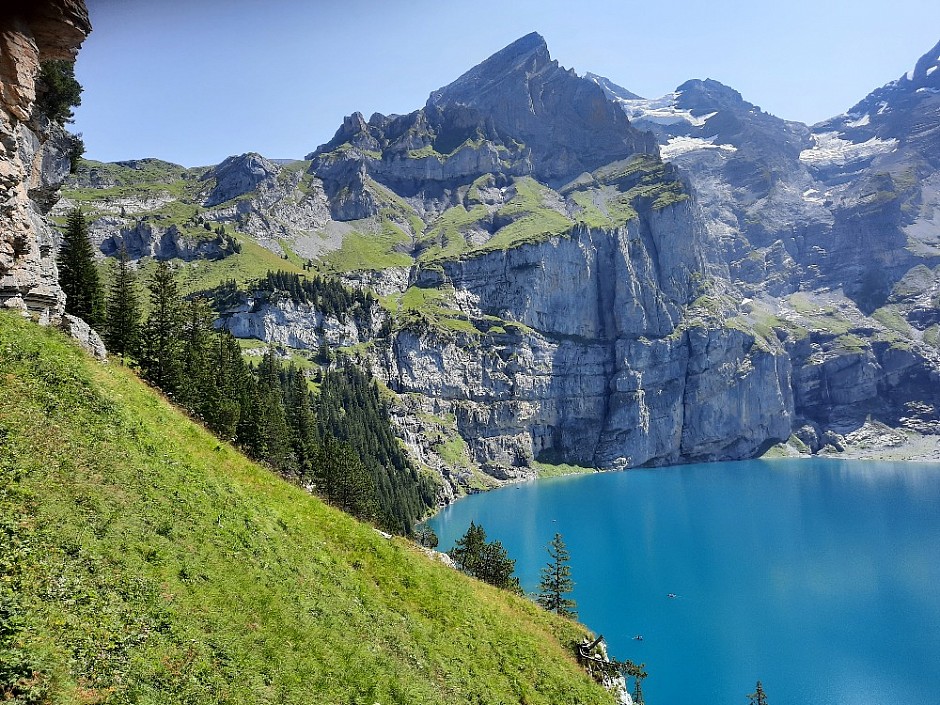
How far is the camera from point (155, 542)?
551 inches

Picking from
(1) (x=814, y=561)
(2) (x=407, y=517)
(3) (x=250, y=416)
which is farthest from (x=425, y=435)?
(3) (x=250, y=416)

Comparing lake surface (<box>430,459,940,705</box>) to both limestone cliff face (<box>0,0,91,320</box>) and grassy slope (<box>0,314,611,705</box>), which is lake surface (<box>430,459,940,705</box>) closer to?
grassy slope (<box>0,314,611,705</box>)

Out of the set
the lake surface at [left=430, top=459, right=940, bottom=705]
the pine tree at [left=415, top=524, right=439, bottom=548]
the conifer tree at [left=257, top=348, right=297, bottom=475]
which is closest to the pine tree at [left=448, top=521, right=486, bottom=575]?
the pine tree at [left=415, top=524, right=439, bottom=548]

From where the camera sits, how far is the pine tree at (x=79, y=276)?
44.5 metres

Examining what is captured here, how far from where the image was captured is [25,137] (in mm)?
26453

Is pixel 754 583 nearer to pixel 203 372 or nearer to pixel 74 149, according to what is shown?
pixel 203 372

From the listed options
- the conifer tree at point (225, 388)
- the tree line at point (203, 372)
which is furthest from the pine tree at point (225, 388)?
the tree line at point (203, 372)

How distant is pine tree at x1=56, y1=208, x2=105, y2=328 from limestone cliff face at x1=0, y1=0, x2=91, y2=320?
16015 millimetres

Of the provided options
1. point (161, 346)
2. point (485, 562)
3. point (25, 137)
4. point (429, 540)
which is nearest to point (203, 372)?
point (161, 346)

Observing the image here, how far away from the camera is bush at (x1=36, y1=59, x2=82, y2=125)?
3631 cm

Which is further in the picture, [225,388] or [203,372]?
[225,388]

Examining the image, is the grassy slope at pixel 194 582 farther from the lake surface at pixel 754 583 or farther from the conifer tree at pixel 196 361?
→ the lake surface at pixel 754 583

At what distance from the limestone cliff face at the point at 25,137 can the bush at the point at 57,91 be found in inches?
365

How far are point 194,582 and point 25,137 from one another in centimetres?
2658
